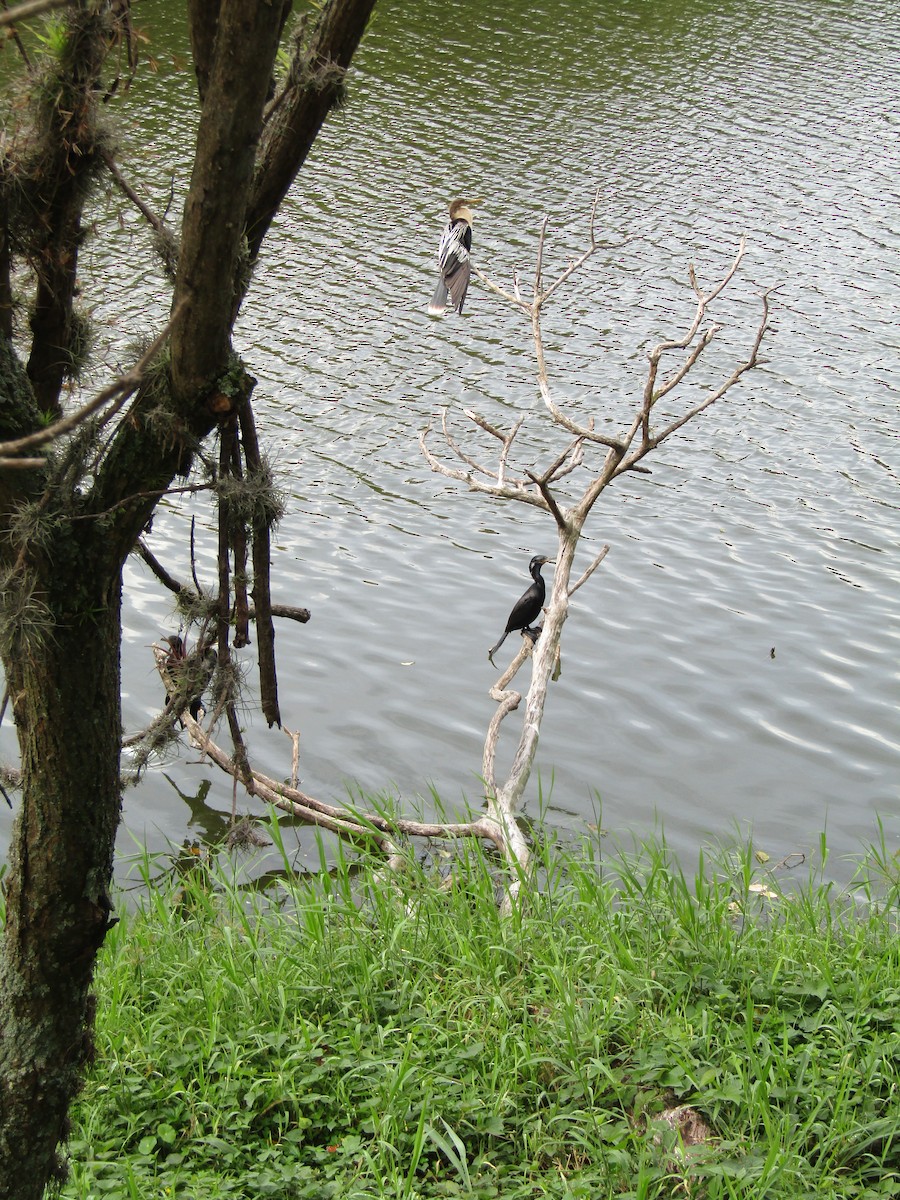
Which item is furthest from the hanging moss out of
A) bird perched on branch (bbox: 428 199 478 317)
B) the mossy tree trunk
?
bird perched on branch (bbox: 428 199 478 317)

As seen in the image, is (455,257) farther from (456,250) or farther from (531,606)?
(531,606)

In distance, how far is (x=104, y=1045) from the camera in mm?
3113

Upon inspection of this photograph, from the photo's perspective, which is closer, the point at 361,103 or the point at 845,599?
the point at 845,599

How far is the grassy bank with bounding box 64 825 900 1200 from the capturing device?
2.64 meters

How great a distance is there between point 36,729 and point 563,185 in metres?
12.3

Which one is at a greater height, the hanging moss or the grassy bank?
the hanging moss

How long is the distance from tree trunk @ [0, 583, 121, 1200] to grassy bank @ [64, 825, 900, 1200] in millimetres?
483

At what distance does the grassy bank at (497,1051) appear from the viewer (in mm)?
2637

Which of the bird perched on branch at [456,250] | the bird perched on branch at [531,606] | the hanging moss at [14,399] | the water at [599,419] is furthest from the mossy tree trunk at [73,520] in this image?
the bird perched on branch at [456,250]

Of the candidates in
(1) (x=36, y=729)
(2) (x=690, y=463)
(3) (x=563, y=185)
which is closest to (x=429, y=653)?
(2) (x=690, y=463)

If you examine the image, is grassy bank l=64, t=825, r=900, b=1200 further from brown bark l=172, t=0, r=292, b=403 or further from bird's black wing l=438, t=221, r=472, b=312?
bird's black wing l=438, t=221, r=472, b=312

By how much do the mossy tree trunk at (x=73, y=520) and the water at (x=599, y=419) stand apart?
25 centimetres

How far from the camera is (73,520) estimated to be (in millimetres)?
2062

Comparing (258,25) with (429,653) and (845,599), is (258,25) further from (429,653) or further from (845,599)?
(845,599)
